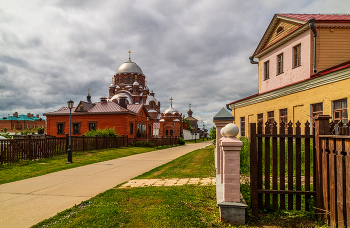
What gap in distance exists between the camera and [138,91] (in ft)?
199

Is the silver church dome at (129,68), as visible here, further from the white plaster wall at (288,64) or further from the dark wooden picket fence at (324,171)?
the dark wooden picket fence at (324,171)

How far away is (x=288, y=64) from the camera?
1443 centimetres

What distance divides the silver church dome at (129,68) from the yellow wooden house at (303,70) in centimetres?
4963

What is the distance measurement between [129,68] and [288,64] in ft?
175

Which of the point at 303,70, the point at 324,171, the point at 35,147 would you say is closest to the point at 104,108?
the point at 35,147

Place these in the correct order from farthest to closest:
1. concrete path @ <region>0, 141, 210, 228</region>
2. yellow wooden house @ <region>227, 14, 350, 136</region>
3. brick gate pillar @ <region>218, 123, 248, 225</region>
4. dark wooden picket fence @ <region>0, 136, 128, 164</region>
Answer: dark wooden picket fence @ <region>0, 136, 128, 164</region>
yellow wooden house @ <region>227, 14, 350, 136</region>
concrete path @ <region>0, 141, 210, 228</region>
brick gate pillar @ <region>218, 123, 248, 225</region>

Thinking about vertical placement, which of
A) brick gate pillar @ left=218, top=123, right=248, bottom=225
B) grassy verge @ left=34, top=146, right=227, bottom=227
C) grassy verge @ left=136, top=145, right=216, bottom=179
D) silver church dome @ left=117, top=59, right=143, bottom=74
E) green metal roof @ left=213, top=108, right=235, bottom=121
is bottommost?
grassy verge @ left=136, top=145, right=216, bottom=179

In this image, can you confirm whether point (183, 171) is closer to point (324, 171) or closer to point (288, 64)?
point (324, 171)

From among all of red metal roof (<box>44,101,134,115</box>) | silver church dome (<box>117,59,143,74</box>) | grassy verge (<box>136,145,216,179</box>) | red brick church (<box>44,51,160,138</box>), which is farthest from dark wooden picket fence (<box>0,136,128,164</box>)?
silver church dome (<box>117,59,143,74</box>)

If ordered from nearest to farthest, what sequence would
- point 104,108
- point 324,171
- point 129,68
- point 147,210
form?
point 324,171 → point 147,210 → point 104,108 → point 129,68

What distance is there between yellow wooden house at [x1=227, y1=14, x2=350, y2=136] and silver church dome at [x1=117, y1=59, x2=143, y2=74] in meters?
49.6

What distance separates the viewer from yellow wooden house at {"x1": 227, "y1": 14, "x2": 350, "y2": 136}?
975 centimetres

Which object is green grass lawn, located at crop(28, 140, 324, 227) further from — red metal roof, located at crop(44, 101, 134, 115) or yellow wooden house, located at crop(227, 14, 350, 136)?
red metal roof, located at crop(44, 101, 134, 115)

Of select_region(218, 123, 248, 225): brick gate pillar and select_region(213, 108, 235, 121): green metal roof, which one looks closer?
select_region(218, 123, 248, 225): brick gate pillar
